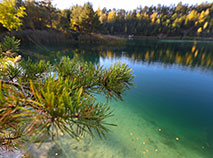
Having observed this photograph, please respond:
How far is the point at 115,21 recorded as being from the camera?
3629 inches

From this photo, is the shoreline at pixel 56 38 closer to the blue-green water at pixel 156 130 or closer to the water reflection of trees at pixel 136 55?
the water reflection of trees at pixel 136 55

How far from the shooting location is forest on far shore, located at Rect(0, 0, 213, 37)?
34.6m

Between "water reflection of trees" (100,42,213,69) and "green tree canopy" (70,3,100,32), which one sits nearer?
"water reflection of trees" (100,42,213,69)

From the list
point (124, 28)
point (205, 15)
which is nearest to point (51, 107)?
point (124, 28)

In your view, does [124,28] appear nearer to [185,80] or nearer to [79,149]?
[185,80]

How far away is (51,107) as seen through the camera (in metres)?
0.60

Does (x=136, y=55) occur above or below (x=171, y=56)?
below

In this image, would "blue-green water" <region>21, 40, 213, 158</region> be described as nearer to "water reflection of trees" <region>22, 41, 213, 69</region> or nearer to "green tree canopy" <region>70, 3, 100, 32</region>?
"water reflection of trees" <region>22, 41, 213, 69</region>

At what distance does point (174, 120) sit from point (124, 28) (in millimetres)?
99662

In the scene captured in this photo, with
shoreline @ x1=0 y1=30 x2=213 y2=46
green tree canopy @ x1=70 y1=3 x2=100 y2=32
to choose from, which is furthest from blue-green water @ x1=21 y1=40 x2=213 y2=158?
green tree canopy @ x1=70 y1=3 x2=100 y2=32

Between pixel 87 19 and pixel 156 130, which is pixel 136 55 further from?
pixel 87 19

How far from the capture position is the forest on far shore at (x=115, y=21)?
113 ft

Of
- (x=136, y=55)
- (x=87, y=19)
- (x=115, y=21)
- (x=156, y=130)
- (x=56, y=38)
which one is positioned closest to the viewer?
(x=156, y=130)

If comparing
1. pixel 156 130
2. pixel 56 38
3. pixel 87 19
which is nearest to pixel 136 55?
pixel 156 130
